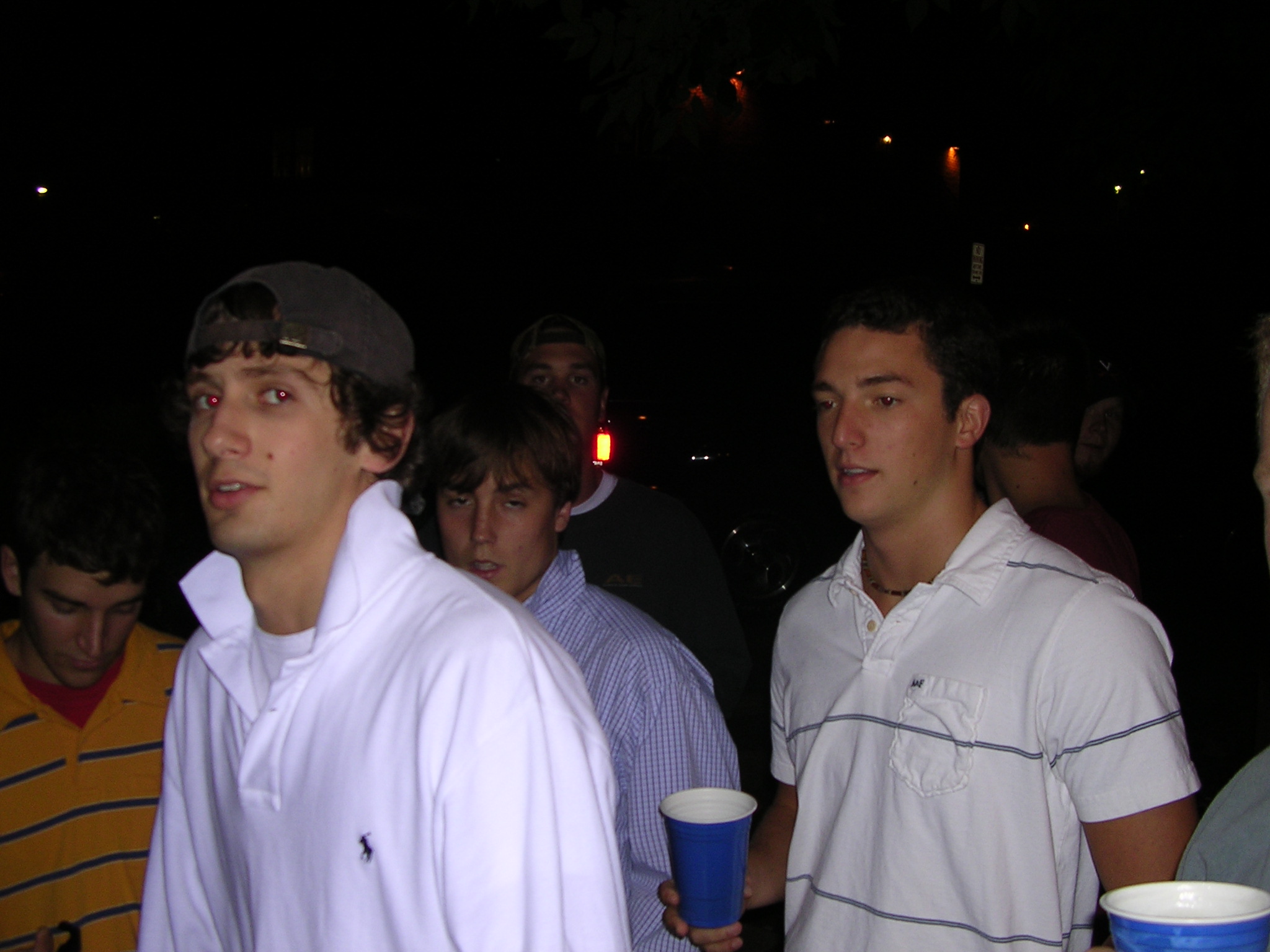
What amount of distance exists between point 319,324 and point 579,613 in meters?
1.23

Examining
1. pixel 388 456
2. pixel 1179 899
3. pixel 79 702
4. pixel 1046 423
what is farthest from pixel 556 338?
pixel 1179 899

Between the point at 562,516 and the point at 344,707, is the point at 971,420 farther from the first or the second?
the point at 344,707

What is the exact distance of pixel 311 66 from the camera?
68.2 feet

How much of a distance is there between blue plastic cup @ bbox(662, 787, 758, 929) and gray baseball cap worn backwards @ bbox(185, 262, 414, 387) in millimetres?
1115

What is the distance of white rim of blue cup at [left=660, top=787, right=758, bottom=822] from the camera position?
7.66ft

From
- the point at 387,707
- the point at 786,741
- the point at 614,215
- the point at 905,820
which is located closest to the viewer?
the point at 387,707

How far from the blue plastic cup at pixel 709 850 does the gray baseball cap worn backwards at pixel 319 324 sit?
111 cm

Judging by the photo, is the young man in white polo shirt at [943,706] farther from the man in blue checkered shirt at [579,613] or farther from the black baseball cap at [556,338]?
the black baseball cap at [556,338]

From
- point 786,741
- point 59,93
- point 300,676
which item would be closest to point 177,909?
point 300,676

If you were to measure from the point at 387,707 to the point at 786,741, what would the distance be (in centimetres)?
146

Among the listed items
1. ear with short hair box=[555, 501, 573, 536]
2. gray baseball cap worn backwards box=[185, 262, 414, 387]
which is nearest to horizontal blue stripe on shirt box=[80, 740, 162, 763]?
ear with short hair box=[555, 501, 573, 536]

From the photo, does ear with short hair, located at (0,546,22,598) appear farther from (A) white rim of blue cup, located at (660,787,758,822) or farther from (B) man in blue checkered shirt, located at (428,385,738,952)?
(A) white rim of blue cup, located at (660,787,758,822)

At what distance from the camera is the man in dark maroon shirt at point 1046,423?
11.9 ft

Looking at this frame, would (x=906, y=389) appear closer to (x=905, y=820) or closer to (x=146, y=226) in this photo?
(x=905, y=820)
